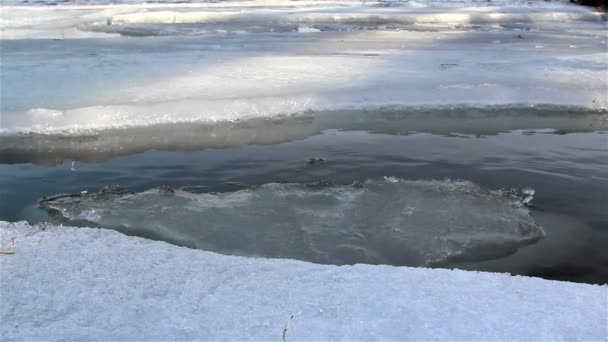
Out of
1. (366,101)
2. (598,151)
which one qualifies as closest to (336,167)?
(366,101)

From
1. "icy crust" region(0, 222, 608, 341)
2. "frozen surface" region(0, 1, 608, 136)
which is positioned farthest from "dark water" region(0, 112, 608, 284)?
"icy crust" region(0, 222, 608, 341)

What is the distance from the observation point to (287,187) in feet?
10.4

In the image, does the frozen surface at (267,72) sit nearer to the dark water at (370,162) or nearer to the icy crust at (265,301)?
the dark water at (370,162)

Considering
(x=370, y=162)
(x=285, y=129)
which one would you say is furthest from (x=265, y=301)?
(x=285, y=129)

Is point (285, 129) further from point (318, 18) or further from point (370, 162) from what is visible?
point (318, 18)

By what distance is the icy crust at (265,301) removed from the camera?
5.05ft

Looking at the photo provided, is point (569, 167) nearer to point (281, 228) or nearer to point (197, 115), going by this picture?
point (281, 228)

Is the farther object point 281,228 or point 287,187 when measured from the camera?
point 287,187

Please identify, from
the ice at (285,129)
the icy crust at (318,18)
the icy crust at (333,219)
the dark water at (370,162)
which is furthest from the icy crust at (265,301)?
the icy crust at (318,18)

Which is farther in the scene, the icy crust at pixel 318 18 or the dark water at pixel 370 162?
the icy crust at pixel 318 18

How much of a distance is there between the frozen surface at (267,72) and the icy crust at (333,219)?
1510 mm

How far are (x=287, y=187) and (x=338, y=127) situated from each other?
1.41 metres

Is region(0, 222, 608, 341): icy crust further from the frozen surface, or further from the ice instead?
the frozen surface

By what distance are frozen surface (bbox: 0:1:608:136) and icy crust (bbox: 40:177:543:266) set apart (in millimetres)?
1510
